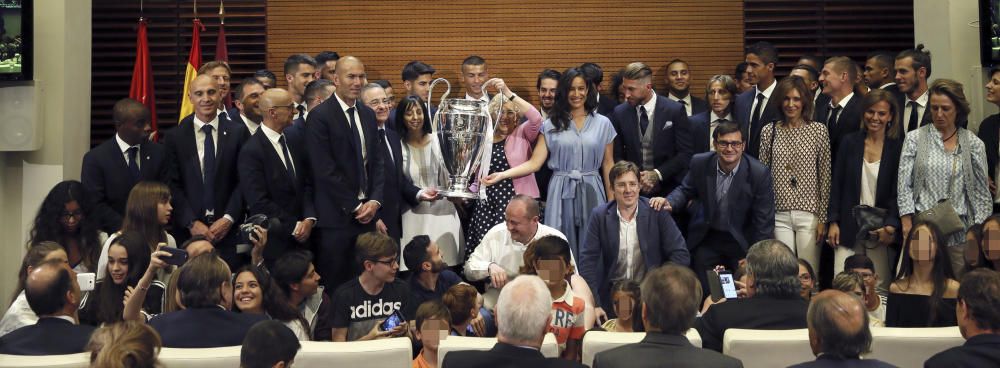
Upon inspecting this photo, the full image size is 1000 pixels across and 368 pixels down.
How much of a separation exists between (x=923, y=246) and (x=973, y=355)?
5.49 ft

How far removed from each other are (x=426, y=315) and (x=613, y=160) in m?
2.69

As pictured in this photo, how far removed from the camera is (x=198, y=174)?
6.18 m

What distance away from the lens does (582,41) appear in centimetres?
848

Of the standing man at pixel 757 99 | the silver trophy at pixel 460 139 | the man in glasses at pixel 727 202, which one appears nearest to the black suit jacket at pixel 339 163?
the silver trophy at pixel 460 139

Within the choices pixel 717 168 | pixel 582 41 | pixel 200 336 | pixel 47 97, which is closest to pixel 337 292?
pixel 200 336

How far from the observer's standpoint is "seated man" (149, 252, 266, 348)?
4.02 m

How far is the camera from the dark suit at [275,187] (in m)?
5.94

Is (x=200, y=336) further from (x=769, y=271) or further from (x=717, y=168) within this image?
(x=717, y=168)

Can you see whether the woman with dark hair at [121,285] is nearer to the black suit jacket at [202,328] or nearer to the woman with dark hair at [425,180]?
the black suit jacket at [202,328]

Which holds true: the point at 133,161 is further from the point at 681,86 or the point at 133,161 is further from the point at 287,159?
the point at 681,86

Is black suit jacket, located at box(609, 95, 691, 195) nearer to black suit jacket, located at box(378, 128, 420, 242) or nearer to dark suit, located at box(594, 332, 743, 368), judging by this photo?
black suit jacket, located at box(378, 128, 420, 242)

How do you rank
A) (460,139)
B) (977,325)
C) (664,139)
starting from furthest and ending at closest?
(664,139) < (460,139) < (977,325)

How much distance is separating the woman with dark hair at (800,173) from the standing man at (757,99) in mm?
138

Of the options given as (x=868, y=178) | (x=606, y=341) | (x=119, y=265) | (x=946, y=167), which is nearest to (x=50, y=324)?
(x=119, y=265)
